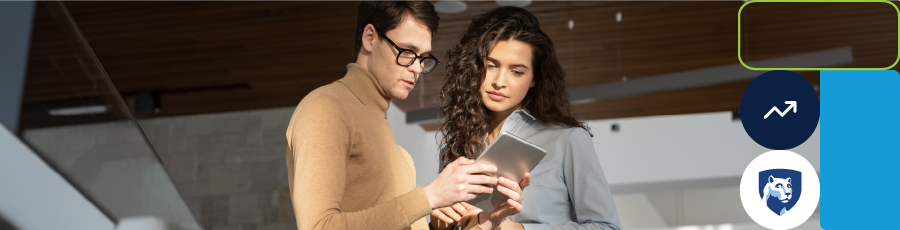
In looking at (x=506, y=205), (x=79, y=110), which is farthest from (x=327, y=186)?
(x=79, y=110)

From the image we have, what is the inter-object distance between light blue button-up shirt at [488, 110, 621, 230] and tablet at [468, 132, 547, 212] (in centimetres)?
25

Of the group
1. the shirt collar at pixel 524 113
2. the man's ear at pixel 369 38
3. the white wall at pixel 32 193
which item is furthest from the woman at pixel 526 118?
the white wall at pixel 32 193

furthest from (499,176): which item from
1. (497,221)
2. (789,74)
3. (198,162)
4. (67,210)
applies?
(198,162)

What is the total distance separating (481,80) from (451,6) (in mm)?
2488

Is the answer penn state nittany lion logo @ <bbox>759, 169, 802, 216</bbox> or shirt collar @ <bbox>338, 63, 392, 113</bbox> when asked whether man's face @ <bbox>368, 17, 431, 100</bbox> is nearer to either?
shirt collar @ <bbox>338, 63, 392, 113</bbox>

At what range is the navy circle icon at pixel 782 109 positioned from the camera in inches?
140

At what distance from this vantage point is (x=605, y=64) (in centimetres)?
549

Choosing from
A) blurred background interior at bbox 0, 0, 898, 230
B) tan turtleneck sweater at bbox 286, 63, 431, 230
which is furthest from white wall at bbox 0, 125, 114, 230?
tan turtleneck sweater at bbox 286, 63, 431, 230

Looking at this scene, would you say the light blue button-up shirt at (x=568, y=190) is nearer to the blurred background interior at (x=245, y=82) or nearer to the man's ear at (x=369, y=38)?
the man's ear at (x=369, y=38)

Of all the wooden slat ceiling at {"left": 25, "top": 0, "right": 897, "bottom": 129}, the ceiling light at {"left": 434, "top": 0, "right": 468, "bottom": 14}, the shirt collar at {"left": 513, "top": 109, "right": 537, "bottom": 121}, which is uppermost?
the ceiling light at {"left": 434, "top": 0, "right": 468, "bottom": 14}

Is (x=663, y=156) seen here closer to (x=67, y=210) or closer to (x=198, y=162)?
(x=198, y=162)

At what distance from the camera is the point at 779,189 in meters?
3.30

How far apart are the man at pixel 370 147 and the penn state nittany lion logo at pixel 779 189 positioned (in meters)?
2.46

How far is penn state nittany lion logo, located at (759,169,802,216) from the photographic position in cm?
334
